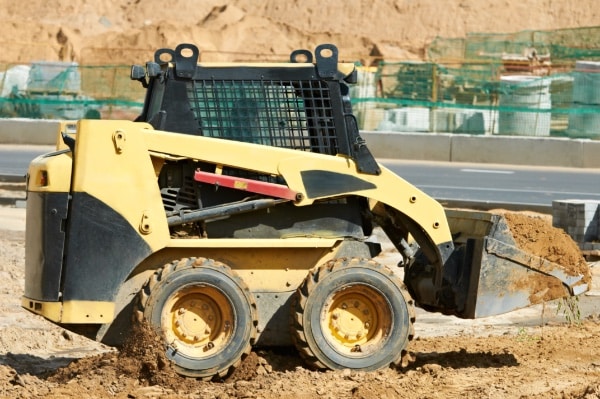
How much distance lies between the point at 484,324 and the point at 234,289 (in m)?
3.38

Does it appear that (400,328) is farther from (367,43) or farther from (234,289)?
(367,43)

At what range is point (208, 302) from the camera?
7.39 metres

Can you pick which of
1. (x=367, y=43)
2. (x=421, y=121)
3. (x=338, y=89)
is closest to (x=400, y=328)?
(x=338, y=89)

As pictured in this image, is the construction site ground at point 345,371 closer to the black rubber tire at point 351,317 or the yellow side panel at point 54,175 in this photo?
the black rubber tire at point 351,317

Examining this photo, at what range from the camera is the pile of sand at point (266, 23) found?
4866cm

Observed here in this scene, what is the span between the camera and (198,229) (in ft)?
24.8

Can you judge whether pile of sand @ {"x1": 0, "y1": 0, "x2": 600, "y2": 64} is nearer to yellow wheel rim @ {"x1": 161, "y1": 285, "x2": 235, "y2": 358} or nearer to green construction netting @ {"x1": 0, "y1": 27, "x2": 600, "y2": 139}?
green construction netting @ {"x1": 0, "y1": 27, "x2": 600, "y2": 139}

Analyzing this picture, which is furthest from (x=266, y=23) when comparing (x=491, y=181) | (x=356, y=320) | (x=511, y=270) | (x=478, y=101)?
(x=356, y=320)

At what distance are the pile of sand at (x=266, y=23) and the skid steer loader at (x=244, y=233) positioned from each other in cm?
3880

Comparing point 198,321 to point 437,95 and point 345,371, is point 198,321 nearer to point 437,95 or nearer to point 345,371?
point 345,371

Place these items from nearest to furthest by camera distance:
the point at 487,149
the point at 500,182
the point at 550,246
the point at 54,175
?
the point at 54,175
the point at 550,246
the point at 500,182
the point at 487,149

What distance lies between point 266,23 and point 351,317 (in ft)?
154

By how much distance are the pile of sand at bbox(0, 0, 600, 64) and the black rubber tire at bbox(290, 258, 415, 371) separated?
3912cm

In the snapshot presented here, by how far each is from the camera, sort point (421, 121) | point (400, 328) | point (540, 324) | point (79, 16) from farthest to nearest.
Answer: point (79, 16) → point (421, 121) → point (540, 324) → point (400, 328)
